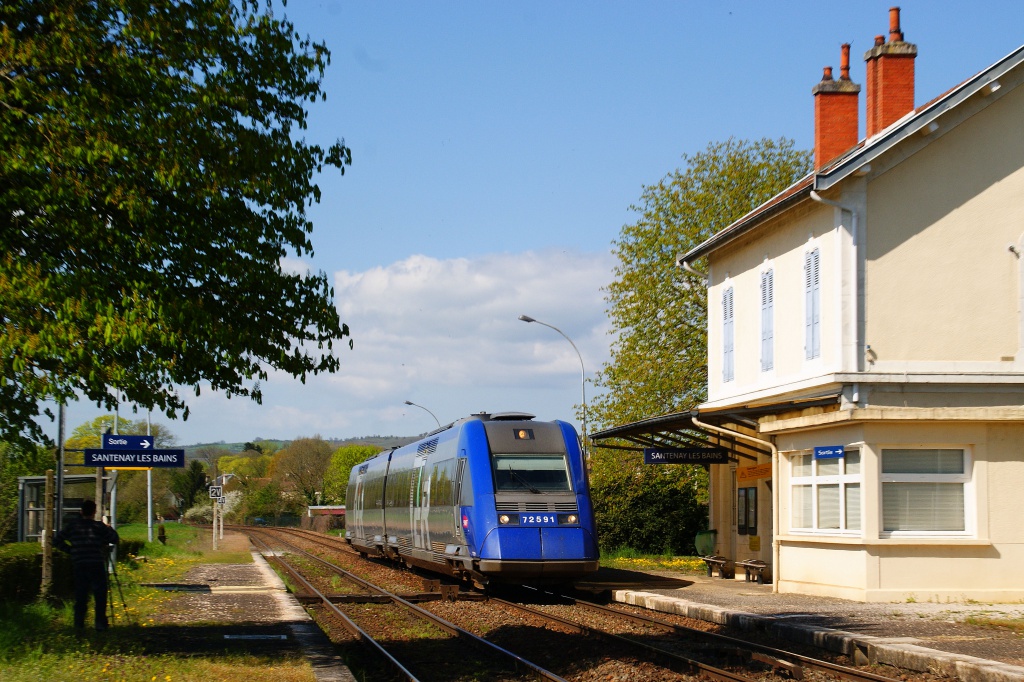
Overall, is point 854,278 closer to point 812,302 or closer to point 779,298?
point 812,302

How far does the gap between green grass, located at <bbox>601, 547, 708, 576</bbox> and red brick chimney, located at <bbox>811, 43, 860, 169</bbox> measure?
9.55 meters

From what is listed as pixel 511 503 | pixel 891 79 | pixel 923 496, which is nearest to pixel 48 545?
pixel 511 503

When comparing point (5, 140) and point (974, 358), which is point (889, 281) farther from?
point (5, 140)

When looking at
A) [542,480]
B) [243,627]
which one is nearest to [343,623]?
[243,627]

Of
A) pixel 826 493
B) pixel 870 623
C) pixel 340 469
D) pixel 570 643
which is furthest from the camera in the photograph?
pixel 340 469

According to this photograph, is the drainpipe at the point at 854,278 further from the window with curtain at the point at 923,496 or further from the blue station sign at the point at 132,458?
the blue station sign at the point at 132,458

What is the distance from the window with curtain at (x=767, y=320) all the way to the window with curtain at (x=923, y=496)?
12.1 ft

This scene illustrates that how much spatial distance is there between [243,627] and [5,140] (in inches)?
295

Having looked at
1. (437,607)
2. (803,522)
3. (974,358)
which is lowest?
(437,607)

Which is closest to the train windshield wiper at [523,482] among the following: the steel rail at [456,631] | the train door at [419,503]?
the steel rail at [456,631]

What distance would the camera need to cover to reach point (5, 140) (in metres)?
9.20

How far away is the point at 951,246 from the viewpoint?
59.6 feet

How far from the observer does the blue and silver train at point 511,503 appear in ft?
62.3

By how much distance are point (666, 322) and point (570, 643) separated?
2517cm
